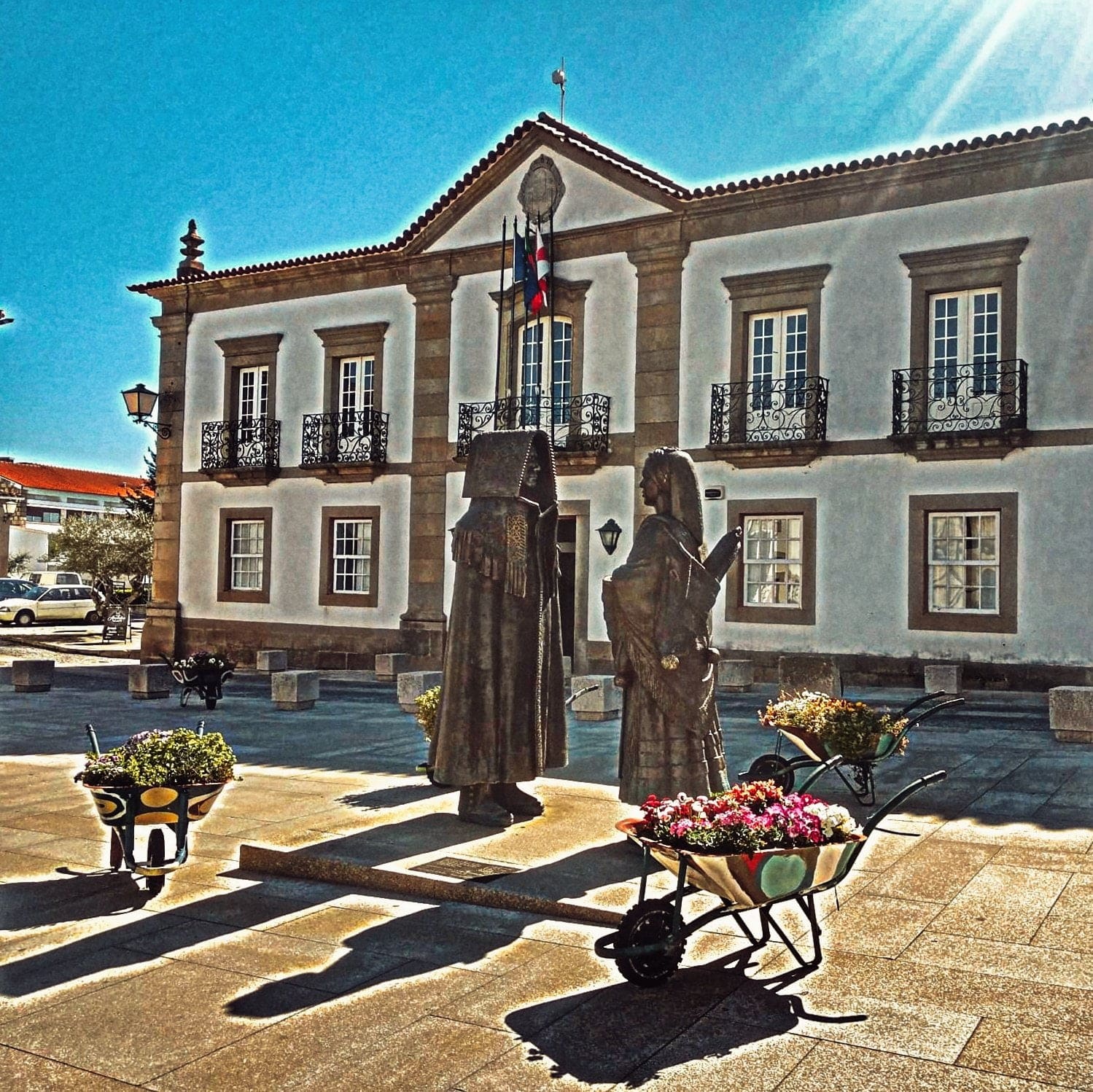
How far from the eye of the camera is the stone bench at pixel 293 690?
1572cm

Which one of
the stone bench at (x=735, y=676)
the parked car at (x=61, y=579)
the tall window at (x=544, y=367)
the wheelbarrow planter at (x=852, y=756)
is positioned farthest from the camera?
the parked car at (x=61, y=579)

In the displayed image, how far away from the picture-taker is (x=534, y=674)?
742 cm

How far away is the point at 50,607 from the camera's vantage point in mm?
39656

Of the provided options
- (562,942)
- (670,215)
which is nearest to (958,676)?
(670,215)

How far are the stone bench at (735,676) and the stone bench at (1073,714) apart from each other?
20.7 feet

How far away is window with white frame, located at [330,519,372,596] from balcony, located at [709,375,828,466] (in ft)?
24.5

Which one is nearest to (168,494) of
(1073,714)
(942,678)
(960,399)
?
(960,399)

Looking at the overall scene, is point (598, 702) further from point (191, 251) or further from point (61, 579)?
point (61, 579)

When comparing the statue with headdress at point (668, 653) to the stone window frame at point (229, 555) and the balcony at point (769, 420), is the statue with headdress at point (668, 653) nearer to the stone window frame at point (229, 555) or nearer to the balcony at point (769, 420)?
the balcony at point (769, 420)

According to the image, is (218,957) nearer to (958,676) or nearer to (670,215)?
(958,676)

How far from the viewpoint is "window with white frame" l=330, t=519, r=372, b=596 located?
22703mm

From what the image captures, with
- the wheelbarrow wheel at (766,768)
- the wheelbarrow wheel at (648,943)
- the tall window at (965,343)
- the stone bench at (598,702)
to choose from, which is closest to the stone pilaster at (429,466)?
the stone bench at (598,702)

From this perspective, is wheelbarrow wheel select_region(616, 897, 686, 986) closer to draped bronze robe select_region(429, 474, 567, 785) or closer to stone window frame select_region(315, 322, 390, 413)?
draped bronze robe select_region(429, 474, 567, 785)

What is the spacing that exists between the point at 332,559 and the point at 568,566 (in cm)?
508
